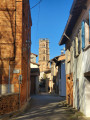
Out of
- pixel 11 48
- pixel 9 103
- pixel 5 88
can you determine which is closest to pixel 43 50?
pixel 11 48

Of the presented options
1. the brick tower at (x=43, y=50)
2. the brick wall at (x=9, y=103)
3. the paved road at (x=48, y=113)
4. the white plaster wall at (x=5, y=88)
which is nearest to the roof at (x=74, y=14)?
the paved road at (x=48, y=113)

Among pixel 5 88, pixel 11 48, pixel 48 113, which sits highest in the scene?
pixel 11 48

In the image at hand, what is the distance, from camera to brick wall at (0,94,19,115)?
8.94 m

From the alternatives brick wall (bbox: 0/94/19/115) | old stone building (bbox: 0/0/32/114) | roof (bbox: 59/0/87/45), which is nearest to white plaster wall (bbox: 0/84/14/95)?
old stone building (bbox: 0/0/32/114)

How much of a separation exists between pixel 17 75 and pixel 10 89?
1005 millimetres

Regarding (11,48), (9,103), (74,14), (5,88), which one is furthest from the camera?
(11,48)

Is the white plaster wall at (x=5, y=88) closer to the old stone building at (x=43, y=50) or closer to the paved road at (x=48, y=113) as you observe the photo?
the paved road at (x=48, y=113)

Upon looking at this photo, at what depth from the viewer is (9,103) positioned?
9.73 meters

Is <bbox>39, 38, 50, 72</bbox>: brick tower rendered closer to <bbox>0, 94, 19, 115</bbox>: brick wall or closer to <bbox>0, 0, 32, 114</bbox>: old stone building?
<bbox>0, 0, 32, 114</bbox>: old stone building

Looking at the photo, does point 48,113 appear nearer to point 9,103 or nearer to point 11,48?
point 9,103

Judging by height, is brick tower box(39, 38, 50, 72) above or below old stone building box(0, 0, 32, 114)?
above

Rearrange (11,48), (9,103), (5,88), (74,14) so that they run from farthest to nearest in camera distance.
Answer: (11,48) → (5,88) → (74,14) → (9,103)

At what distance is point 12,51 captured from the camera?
11789 millimetres

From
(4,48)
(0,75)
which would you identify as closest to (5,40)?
(4,48)
